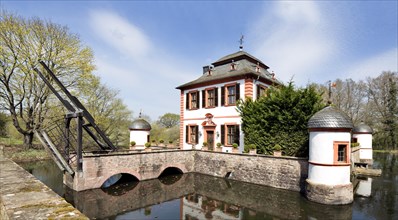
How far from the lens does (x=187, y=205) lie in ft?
35.7

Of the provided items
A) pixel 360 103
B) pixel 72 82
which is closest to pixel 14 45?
pixel 72 82

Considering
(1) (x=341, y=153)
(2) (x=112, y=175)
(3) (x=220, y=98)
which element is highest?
(3) (x=220, y=98)

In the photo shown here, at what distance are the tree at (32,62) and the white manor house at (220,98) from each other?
1184 cm

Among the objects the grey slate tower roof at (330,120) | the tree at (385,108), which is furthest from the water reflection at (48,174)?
the tree at (385,108)

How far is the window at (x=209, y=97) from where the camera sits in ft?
66.5

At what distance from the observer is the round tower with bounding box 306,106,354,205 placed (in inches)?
425

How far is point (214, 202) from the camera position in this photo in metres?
11.3

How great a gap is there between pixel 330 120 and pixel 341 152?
1.82 meters

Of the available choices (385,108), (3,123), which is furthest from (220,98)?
(385,108)

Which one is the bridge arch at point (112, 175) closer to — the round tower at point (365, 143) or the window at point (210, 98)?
the window at point (210, 98)

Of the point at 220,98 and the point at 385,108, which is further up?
the point at 385,108

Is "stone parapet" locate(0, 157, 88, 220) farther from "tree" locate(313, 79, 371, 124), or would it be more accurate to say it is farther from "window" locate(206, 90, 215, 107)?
"tree" locate(313, 79, 371, 124)

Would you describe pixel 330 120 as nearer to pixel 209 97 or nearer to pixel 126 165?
pixel 209 97

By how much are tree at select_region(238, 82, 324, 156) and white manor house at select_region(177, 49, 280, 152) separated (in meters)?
2.02
